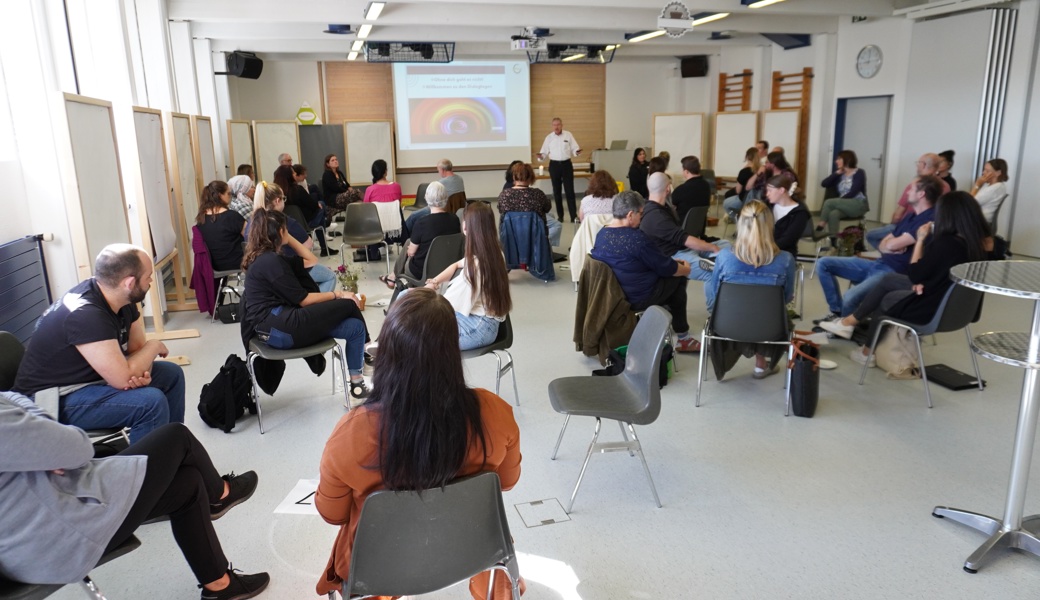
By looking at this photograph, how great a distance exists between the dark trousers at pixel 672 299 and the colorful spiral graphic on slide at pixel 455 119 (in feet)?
34.0

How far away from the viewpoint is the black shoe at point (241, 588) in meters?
2.29

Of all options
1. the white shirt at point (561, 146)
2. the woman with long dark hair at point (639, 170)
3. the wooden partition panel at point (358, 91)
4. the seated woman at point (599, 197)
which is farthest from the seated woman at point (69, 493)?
the wooden partition panel at point (358, 91)

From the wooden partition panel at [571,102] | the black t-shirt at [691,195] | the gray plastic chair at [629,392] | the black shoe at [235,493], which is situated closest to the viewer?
the black shoe at [235,493]

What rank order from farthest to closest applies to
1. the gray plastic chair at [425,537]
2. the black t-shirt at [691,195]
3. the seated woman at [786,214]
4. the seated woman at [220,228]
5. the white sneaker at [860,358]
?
the black t-shirt at [691,195]
the seated woman at [220,228]
the seated woman at [786,214]
the white sneaker at [860,358]
the gray plastic chair at [425,537]

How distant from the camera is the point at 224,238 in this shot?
561 centimetres

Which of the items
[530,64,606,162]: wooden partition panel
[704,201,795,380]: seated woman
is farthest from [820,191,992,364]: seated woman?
[530,64,606,162]: wooden partition panel

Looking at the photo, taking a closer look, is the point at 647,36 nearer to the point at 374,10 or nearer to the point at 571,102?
the point at 571,102

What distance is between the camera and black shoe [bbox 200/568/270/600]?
229 cm

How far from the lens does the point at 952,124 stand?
902 cm

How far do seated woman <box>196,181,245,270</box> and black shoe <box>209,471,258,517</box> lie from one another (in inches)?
127

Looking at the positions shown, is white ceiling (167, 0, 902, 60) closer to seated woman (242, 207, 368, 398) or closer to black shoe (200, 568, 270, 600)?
seated woman (242, 207, 368, 398)

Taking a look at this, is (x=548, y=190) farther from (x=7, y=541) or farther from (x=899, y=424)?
(x=7, y=541)

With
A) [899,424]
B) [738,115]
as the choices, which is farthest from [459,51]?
[899,424]

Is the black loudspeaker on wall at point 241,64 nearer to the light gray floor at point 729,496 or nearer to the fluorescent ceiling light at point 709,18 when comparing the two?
the fluorescent ceiling light at point 709,18
